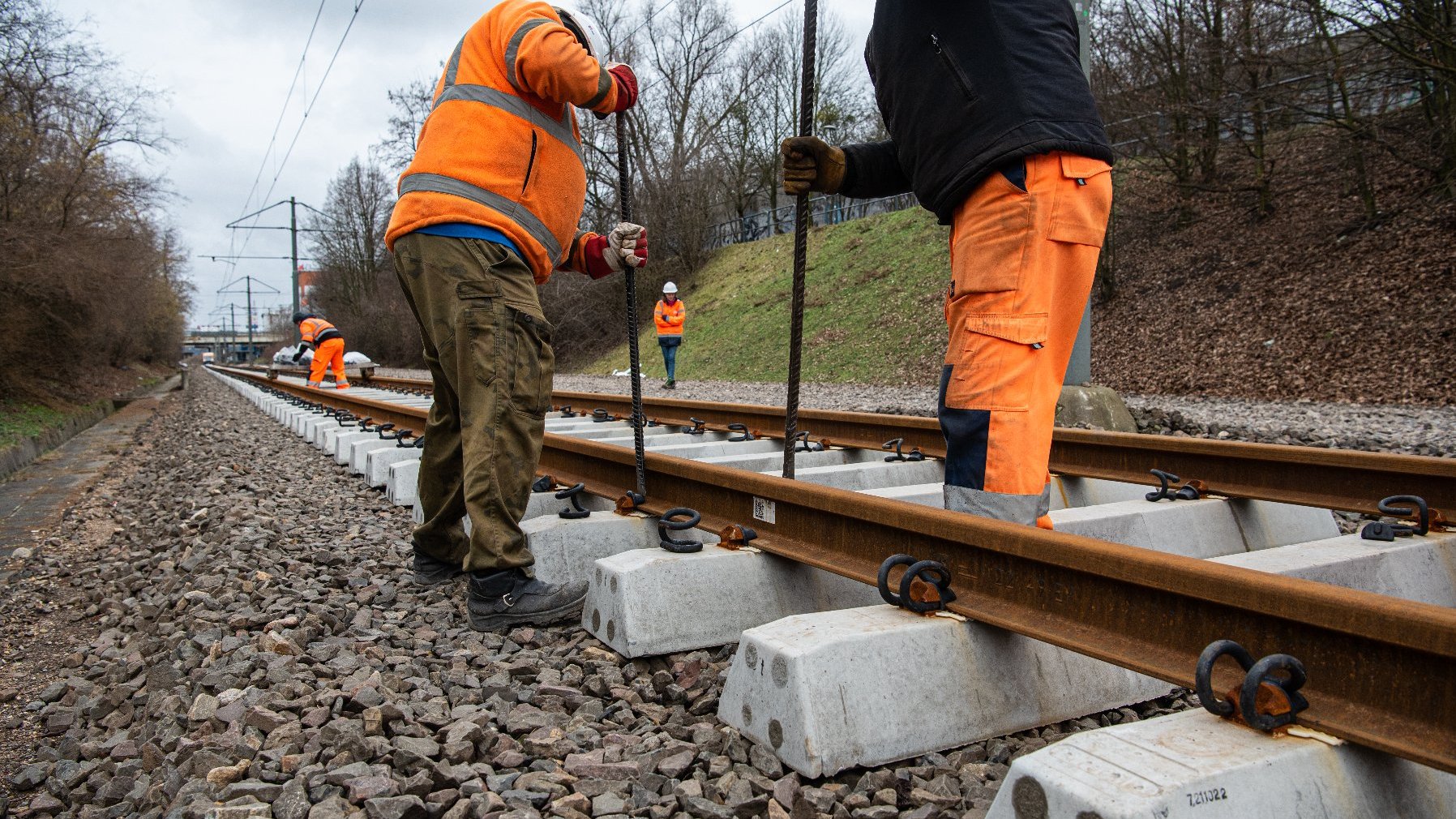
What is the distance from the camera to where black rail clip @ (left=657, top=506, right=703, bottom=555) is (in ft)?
8.73

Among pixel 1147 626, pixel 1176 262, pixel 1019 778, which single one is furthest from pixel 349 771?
pixel 1176 262

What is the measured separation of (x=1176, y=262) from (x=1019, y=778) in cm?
1721

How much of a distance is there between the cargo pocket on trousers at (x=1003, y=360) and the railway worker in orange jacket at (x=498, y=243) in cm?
139

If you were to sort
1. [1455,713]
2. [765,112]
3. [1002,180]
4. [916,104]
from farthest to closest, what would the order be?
[765,112]
[916,104]
[1002,180]
[1455,713]

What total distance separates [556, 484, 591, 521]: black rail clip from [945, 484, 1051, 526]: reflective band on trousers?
1407 millimetres

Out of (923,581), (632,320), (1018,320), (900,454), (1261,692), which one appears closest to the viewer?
(1261,692)

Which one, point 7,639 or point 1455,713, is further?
point 7,639

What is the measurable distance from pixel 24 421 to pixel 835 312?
1720 centimetres

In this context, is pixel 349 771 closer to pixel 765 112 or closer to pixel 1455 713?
pixel 1455 713

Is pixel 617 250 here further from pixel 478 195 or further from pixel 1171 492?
pixel 1171 492

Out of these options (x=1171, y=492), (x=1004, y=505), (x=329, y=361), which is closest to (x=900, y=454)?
(x=1171, y=492)

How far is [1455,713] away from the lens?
136 cm

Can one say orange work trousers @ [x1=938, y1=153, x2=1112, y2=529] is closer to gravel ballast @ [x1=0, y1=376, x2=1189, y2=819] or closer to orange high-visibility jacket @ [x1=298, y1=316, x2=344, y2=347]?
gravel ballast @ [x1=0, y1=376, x2=1189, y2=819]

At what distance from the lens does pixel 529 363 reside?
9.99ft
